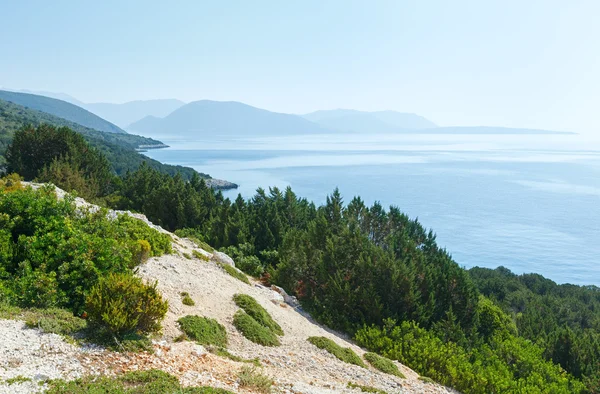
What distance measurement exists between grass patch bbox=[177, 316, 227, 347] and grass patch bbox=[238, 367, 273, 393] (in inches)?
88.3

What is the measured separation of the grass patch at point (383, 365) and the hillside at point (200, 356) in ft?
0.87

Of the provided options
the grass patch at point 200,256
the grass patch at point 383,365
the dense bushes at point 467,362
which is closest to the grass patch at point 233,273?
the grass patch at point 200,256

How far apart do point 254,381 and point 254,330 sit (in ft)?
15.9

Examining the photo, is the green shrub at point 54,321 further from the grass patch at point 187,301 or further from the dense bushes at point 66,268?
the grass patch at point 187,301

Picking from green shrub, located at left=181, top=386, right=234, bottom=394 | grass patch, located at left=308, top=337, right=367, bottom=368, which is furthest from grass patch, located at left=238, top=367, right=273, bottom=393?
grass patch, located at left=308, top=337, right=367, bottom=368

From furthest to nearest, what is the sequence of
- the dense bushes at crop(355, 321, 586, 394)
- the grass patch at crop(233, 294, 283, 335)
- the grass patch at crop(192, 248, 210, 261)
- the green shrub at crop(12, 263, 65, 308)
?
the grass patch at crop(192, 248, 210, 261) → the grass patch at crop(233, 294, 283, 335) → the dense bushes at crop(355, 321, 586, 394) → the green shrub at crop(12, 263, 65, 308)

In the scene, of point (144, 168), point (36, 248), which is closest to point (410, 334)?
point (36, 248)

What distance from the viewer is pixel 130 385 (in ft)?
24.9

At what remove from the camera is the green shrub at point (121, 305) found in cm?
879

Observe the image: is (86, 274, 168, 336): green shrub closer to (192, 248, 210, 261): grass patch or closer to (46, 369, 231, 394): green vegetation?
(46, 369, 231, 394): green vegetation

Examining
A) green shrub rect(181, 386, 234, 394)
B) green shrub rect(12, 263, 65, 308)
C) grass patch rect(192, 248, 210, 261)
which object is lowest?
grass patch rect(192, 248, 210, 261)

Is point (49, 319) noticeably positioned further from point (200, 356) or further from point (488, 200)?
point (488, 200)

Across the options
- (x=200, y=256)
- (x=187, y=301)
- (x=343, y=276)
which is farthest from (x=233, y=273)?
(x=187, y=301)

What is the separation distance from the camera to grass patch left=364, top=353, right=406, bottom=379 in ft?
45.0
